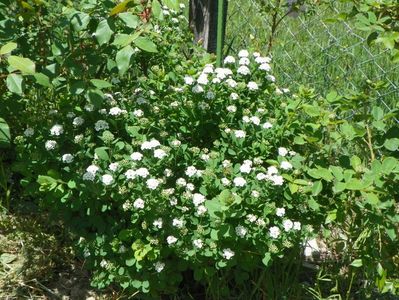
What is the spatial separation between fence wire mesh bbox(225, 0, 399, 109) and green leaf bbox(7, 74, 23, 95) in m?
1.51

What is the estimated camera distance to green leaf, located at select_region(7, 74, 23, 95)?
158 cm

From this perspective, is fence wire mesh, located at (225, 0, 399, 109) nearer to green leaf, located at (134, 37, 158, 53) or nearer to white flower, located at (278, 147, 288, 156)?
white flower, located at (278, 147, 288, 156)

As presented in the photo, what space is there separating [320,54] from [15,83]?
7.01 ft

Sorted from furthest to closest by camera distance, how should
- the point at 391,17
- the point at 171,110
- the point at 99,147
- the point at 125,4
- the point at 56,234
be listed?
the point at 56,234 → the point at 171,110 → the point at 99,147 → the point at 391,17 → the point at 125,4

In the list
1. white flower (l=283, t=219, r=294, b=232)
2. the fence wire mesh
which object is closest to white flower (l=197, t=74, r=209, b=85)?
white flower (l=283, t=219, r=294, b=232)

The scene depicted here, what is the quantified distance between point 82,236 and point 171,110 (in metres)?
0.49

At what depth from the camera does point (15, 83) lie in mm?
1593

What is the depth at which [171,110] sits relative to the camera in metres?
2.04

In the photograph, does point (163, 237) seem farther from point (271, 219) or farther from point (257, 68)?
point (257, 68)

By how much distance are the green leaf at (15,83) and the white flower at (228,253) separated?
2.34ft

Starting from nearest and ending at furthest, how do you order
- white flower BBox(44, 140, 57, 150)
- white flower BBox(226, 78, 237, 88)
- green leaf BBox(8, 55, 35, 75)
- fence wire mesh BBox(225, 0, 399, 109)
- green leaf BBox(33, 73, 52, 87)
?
green leaf BBox(8, 55, 35, 75) < green leaf BBox(33, 73, 52, 87) < white flower BBox(44, 140, 57, 150) < white flower BBox(226, 78, 237, 88) < fence wire mesh BBox(225, 0, 399, 109)

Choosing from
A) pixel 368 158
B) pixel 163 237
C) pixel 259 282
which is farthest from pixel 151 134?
pixel 368 158

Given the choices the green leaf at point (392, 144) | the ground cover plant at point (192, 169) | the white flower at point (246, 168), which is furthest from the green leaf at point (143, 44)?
the green leaf at point (392, 144)

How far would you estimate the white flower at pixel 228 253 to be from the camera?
175 cm
